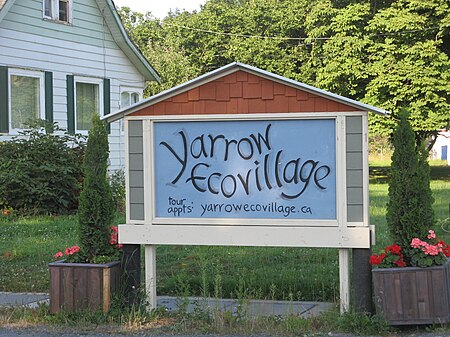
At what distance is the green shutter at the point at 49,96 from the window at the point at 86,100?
3.76 ft

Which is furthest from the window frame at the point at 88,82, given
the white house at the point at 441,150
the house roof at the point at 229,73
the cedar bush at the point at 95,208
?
the white house at the point at 441,150

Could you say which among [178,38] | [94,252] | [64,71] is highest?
[178,38]

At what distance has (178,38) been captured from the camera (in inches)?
1891

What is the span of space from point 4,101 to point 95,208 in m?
10.5

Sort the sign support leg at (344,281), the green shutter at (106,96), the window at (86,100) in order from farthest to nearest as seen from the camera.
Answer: the green shutter at (106,96) → the window at (86,100) → the sign support leg at (344,281)

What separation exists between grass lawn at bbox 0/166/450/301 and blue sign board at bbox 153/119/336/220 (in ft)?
2.63

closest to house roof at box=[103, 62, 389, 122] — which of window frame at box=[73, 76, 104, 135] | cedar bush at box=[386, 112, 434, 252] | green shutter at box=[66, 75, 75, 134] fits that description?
cedar bush at box=[386, 112, 434, 252]

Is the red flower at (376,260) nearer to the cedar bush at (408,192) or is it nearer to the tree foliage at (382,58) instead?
the cedar bush at (408,192)

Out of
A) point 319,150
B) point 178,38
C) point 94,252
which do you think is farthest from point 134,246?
point 178,38

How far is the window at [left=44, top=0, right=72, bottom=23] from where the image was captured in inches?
763

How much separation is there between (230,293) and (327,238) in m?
1.77

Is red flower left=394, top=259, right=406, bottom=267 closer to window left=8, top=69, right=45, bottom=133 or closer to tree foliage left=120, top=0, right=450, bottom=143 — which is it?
window left=8, top=69, right=45, bottom=133

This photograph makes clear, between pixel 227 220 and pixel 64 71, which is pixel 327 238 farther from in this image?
pixel 64 71

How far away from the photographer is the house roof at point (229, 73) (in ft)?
23.4
